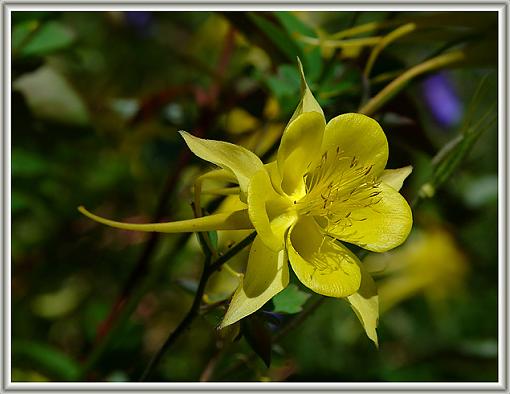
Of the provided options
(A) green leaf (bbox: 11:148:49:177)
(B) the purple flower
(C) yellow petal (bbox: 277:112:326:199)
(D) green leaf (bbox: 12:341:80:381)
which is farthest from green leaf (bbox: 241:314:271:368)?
(B) the purple flower

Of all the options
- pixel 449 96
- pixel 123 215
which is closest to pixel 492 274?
pixel 449 96

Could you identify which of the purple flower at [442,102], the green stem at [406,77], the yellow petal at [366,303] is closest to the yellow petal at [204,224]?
the yellow petal at [366,303]

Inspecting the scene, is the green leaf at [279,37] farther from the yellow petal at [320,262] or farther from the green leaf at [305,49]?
the yellow petal at [320,262]

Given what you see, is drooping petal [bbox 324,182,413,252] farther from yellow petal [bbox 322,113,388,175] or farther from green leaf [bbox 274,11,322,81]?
green leaf [bbox 274,11,322,81]

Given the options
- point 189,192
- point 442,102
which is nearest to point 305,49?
point 189,192

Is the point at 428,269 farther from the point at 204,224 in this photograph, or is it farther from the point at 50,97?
the point at 204,224
